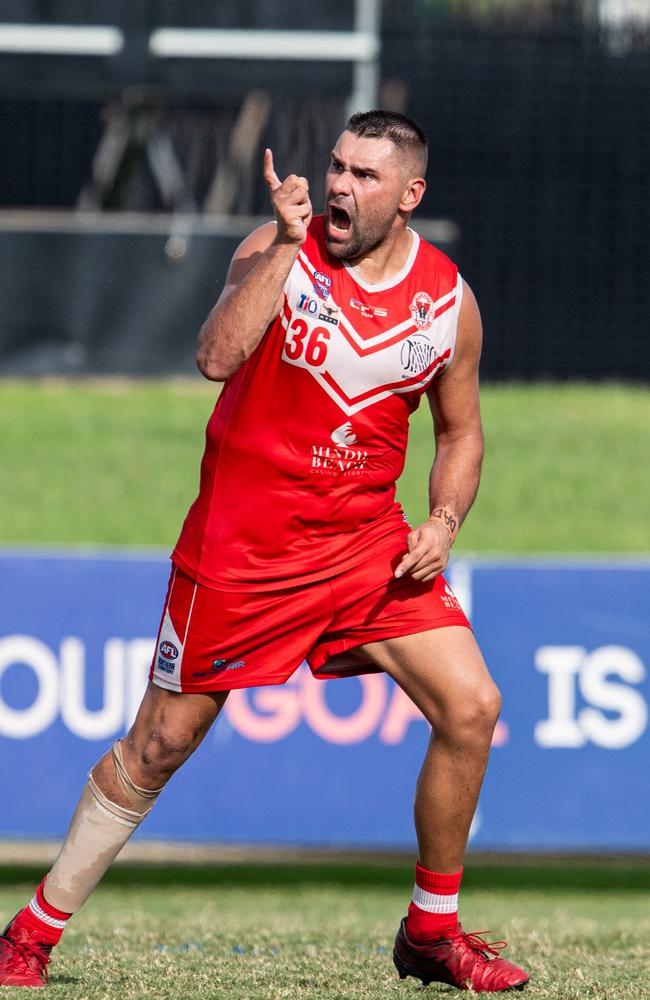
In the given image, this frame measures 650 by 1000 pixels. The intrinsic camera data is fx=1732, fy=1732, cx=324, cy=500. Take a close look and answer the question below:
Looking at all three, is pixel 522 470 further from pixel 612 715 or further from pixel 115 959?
pixel 115 959

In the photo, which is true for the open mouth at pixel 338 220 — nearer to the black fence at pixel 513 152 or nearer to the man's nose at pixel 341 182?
the man's nose at pixel 341 182

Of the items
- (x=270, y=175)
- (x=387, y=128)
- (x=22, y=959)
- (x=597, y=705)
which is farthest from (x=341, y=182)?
(x=597, y=705)

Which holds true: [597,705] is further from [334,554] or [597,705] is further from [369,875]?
[334,554]

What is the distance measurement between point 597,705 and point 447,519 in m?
3.09

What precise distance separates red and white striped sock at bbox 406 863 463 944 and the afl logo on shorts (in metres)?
0.91

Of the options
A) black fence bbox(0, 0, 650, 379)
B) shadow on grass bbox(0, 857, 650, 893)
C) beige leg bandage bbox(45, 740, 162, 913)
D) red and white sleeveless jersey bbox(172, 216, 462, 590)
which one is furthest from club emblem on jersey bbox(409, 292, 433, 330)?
black fence bbox(0, 0, 650, 379)

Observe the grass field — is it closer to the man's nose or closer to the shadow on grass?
the shadow on grass

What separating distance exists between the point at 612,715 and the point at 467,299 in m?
3.32

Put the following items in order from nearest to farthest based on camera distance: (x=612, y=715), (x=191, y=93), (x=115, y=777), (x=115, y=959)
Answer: (x=115, y=777)
(x=115, y=959)
(x=612, y=715)
(x=191, y=93)

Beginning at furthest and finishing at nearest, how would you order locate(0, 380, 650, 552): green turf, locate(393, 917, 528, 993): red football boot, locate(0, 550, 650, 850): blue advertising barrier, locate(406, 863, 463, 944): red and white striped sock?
locate(0, 380, 650, 552): green turf, locate(0, 550, 650, 850): blue advertising barrier, locate(406, 863, 463, 944): red and white striped sock, locate(393, 917, 528, 993): red football boot

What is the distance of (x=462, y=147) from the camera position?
52.2 feet

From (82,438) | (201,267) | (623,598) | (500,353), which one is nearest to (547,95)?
(500,353)

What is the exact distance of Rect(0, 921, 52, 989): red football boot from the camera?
464cm

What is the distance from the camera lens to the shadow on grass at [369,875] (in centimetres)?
853
